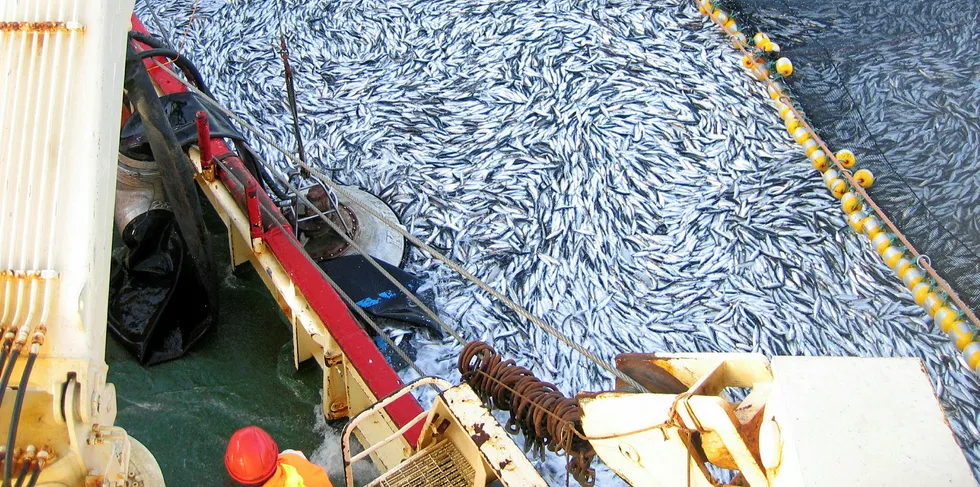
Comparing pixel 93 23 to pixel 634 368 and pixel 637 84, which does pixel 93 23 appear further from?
pixel 637 84

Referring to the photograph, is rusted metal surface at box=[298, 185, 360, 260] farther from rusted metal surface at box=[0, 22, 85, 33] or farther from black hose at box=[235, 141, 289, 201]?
rusted metal surface at box=[0, 22, 85, 33]

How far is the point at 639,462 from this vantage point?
220 cm

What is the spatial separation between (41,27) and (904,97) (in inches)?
275

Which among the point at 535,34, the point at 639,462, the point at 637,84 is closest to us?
the point at 639,462

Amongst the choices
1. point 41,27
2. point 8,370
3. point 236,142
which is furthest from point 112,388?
point 236,142

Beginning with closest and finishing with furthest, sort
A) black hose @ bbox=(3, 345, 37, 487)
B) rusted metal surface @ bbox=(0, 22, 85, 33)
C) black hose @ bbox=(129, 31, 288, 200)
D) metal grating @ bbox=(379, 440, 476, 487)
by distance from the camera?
black hose @ bbox=(3, 345, 37, 487) < rusted metal surface @ bbox=(0, 22, 85, 33) < metal grating @ bbox=(379, 440, 476, 487) < black hose @ bbox=(129, 31, 288, 200)

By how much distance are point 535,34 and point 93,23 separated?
543 centimetres

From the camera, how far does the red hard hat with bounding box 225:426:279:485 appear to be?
281 centimetres

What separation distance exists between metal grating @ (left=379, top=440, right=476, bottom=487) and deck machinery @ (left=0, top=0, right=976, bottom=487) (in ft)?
0.61

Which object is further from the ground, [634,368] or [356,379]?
[634,368]

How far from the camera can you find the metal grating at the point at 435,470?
134 inches

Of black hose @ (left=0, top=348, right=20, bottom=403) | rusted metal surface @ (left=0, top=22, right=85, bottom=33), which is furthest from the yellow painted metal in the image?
rusted metal surface @ (left=0, top=22, right=85, bottom=33)

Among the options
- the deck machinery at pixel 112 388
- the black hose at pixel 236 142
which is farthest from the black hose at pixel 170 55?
the deck machinery at pixel 112 388

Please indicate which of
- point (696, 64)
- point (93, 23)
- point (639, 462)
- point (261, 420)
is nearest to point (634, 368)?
point (639, 462)
